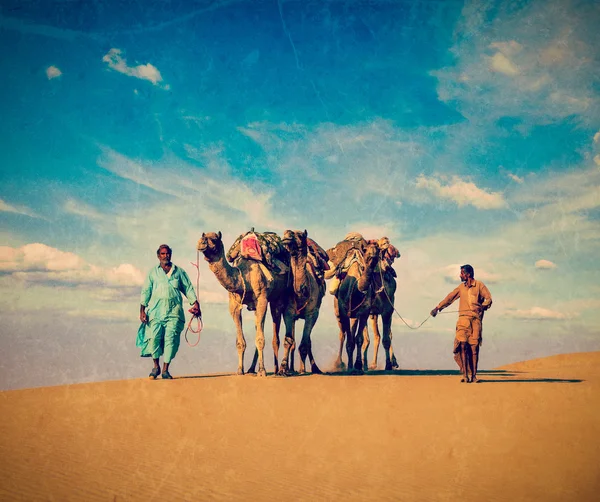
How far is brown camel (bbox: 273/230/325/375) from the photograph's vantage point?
15625 mm

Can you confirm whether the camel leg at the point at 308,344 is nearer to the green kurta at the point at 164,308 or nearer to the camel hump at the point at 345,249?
the camel hump at the point at 345,249

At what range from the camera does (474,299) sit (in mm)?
13141

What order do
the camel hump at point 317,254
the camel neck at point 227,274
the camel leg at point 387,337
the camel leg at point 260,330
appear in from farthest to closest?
the camel leg at point 387,337 → the camel hump at point 317,254 → the camel leg at point 260,330 → the camel neck at point 227,274

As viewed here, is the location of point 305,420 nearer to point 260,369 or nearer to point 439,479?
point 439,479

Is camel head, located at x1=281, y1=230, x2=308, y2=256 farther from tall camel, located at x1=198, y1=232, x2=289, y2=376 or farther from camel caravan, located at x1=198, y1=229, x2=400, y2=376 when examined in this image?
tall camel, located at x1=198, y1=232, x2=289, y2=376

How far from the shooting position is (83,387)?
12.4 m

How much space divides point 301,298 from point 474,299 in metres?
4.32

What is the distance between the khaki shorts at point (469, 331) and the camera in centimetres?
1302

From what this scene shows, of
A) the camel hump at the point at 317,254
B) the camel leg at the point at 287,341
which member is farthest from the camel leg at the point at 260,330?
the camel hump at the point at 317,254

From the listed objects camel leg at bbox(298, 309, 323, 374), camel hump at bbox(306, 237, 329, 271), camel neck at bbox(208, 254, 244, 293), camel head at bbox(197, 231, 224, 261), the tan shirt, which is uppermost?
camel hump at bbox(306, 237, 329, 271)

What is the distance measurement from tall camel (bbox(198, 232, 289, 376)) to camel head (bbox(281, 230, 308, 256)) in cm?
74

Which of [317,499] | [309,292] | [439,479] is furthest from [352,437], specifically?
[309,292]

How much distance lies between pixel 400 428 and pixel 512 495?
259 centimetres

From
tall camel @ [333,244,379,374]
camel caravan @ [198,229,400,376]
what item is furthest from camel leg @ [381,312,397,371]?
tall camel @ [333,244,379,374]
